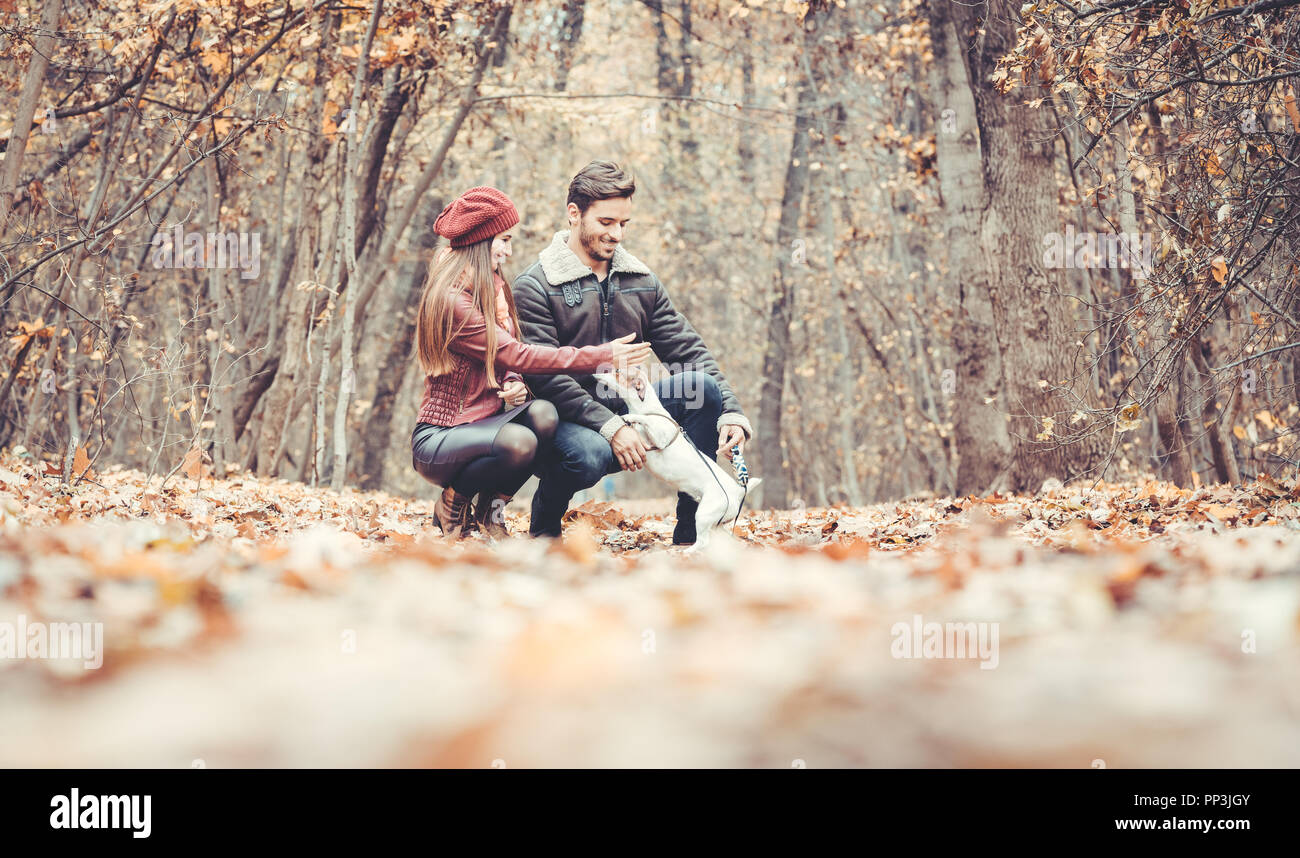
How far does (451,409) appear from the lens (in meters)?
4.75

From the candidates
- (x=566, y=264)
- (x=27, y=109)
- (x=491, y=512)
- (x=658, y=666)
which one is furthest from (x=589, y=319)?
(x=27, y=109)

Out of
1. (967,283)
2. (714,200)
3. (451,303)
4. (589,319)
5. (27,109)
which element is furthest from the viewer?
(714,200)

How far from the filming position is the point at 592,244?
4.88 metres

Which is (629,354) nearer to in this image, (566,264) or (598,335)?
(598,335)

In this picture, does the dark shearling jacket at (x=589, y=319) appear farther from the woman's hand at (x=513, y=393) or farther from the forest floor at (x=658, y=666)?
the forest floor at (x=658, y=666)

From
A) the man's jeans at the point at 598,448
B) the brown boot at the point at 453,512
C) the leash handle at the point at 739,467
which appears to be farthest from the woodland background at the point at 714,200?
the brown boot at the point at 453,512

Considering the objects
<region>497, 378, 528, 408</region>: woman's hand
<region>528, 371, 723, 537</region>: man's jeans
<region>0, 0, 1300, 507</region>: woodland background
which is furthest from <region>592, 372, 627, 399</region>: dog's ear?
<region>0, 0, 1300, 507</region>: woodland background

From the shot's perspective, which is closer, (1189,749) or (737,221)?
(1189,749)

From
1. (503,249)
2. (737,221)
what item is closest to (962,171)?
(503,249)

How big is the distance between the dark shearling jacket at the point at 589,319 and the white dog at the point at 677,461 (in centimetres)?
22

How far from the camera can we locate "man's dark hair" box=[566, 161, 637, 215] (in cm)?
477

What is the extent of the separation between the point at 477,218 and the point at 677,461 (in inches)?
58.1
